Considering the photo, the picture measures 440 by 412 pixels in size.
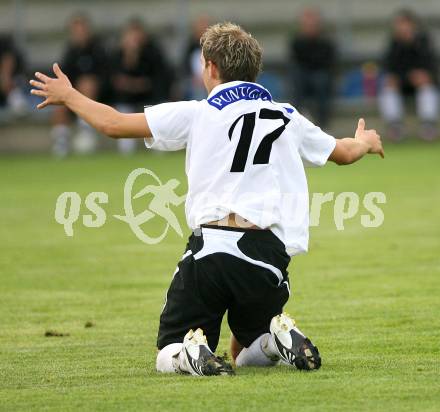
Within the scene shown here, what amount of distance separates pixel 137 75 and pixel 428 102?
5435 millimetres

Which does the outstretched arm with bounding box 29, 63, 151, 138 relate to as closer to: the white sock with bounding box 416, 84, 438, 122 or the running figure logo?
the running figure logo

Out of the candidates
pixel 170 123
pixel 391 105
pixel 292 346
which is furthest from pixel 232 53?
pixel 391 105

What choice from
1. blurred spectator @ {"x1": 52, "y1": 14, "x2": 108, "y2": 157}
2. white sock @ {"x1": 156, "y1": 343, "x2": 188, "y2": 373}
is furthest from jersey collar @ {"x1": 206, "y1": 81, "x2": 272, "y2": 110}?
blurred spectator @ {"x1": 52, "y1": 14, "x2": 108, "y2": 157}

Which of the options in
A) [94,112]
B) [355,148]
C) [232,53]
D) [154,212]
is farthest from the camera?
[154,212]

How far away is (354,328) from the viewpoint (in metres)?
6.72

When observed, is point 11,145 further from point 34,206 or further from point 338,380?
point 338,380

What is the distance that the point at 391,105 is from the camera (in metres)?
22.0

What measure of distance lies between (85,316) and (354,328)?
5.67 feet

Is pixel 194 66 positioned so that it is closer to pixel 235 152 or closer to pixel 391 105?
pixel 391 105

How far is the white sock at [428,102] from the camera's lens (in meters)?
21.9

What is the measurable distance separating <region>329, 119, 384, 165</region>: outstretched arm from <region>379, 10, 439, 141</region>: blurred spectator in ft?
52.7

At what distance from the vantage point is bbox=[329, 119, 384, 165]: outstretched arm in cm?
584

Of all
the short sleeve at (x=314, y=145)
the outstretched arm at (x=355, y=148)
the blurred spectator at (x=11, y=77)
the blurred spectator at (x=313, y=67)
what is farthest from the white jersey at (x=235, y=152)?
the blurred spectator at (x=11, y=77)

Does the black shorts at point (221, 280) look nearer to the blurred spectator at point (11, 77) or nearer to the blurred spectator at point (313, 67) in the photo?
the blurred spectator at point (313, 67)
